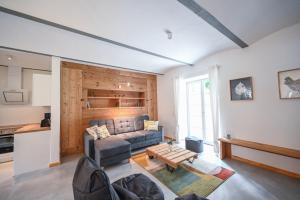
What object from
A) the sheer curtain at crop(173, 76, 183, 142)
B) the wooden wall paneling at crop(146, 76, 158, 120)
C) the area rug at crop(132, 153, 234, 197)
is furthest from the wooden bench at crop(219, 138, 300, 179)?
the wooden wall paneling at crop(146, 76, 158, 120)

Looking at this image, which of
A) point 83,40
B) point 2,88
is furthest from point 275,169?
point 2,88

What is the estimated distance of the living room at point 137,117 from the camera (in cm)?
194

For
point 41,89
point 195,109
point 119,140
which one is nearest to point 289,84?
point 195,109

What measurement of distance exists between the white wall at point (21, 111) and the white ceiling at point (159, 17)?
9.86 ft

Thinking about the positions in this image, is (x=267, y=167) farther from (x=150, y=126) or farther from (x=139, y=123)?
(x=139, y=123)

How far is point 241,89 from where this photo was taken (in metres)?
3.08

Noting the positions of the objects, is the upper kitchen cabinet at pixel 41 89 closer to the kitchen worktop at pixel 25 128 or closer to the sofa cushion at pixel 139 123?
the kitchen worktop at pixel 25 128

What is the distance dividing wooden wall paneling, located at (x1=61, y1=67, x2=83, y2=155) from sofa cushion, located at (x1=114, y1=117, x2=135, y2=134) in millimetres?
1044

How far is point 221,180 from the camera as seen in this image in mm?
2268

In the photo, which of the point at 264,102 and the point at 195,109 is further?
the point at 195,109

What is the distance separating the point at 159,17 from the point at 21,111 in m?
4.70

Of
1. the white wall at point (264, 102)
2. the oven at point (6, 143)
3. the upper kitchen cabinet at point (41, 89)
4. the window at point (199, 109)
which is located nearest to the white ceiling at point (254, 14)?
the white wall at point (264, 102)

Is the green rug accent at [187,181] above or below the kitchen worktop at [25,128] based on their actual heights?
below

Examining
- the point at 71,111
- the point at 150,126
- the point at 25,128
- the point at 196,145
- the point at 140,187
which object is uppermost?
the point at 71,111
